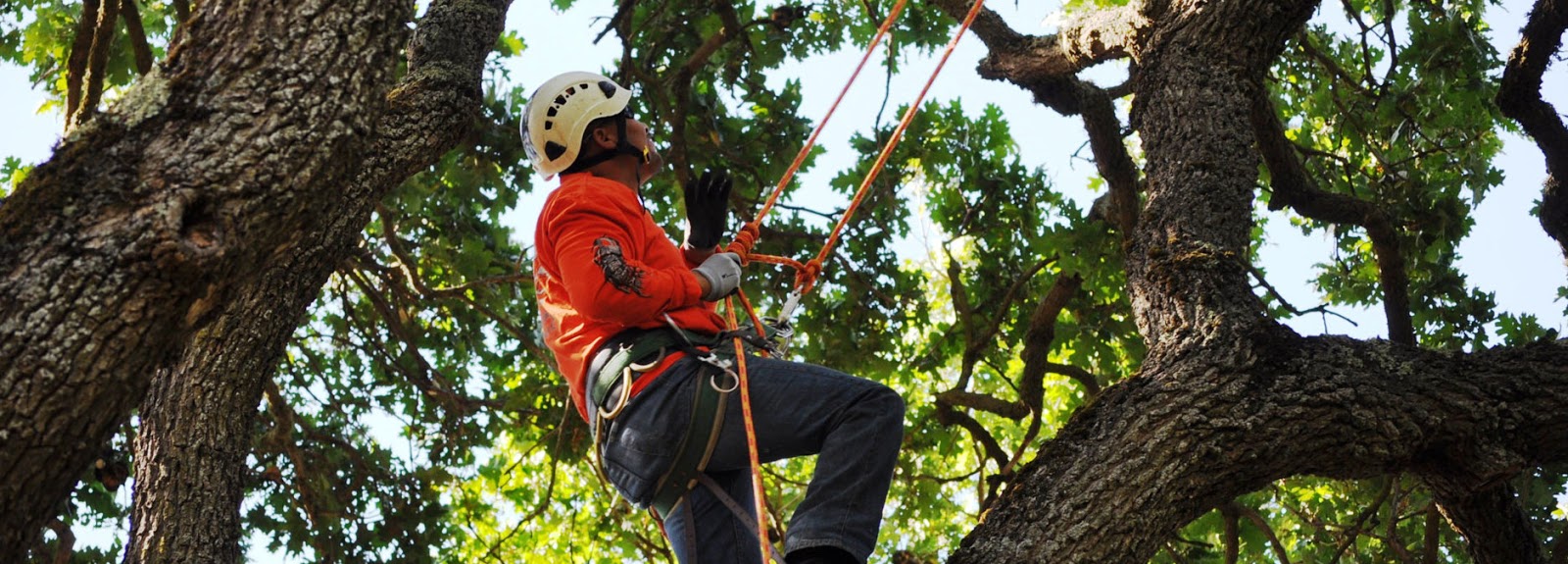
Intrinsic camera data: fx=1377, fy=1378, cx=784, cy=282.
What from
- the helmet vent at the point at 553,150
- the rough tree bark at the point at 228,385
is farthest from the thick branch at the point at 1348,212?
the rough tree bark at the point at 228,385

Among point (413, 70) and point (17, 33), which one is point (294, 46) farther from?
point (17, 33)

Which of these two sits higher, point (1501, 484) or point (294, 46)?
point (294, 46)

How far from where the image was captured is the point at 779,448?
11.2 feet

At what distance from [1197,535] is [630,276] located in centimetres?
548

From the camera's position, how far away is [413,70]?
14.4 feet

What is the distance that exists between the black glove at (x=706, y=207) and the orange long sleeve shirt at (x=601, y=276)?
0.15 m

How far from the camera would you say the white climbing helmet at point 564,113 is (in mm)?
3932

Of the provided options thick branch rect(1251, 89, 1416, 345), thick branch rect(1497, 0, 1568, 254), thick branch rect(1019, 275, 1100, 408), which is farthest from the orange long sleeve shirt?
thick branch rect(1497, 0, 1568, 254)

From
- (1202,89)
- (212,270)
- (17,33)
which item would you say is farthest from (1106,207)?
(17,33)

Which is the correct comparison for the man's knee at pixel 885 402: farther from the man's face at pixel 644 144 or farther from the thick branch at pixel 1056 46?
the thick branch at pixel 1056 46

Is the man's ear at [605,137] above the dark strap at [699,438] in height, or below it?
above

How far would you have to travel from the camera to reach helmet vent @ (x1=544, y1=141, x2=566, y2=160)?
3.95m

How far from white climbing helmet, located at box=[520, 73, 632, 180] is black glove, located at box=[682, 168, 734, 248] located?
33 centimetres

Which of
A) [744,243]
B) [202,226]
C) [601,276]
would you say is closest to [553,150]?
[744,243]
